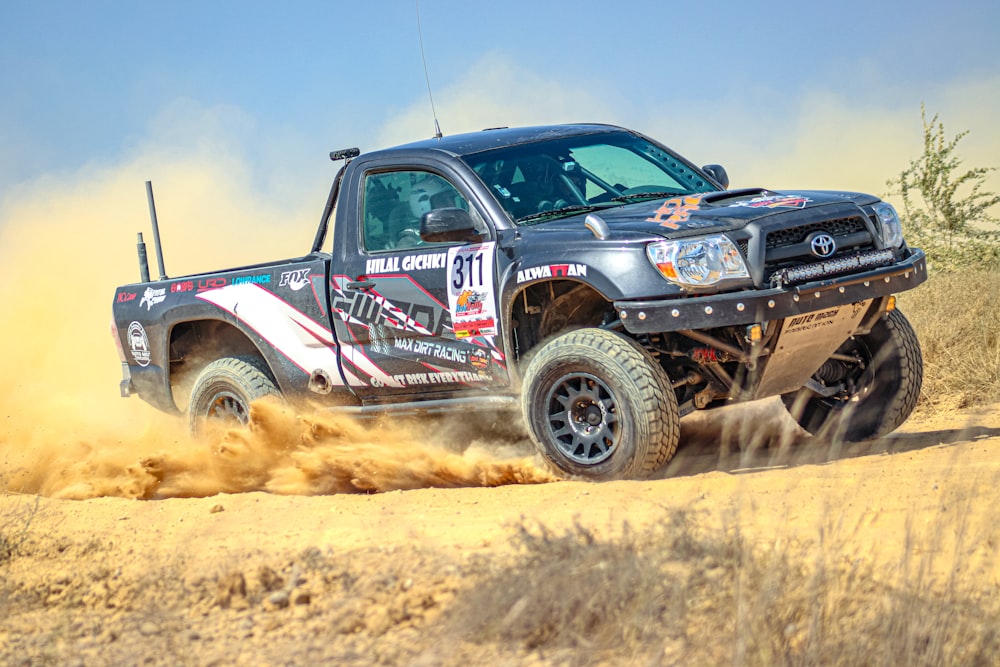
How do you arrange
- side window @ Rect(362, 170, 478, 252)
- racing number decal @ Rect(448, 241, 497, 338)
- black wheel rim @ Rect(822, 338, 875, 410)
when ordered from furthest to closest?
side window @ Rect(362, 170, 478, 252)
black wheel rim @ Rect(822, 338, 875, 410)
racing number decal @ Rect(448, 241, 497, 338)

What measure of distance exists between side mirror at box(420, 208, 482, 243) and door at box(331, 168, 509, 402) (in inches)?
9.3

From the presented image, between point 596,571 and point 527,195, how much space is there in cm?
316

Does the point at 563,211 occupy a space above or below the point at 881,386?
A: above

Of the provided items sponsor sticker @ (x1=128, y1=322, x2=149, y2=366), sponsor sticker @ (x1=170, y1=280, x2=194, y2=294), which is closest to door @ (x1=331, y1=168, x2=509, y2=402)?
sponsor sticker @ (x1=170, y1=280, x2=194, y2=294)

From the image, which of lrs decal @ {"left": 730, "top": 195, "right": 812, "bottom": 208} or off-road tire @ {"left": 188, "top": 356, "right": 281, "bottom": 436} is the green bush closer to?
lrs decal @ {"left": 730, "top": 195, "right": 812, "bottom": 208}

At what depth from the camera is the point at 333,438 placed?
681cm

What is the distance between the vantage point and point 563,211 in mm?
6145

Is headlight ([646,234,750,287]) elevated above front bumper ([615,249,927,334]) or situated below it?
above

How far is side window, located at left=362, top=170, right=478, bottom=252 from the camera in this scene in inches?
255

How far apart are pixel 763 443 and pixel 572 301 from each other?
5.48ft

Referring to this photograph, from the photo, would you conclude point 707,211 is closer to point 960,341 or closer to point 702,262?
point 702,262

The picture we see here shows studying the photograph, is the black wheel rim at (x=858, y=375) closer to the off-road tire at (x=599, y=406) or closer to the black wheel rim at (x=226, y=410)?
the off-road tire at (x=599, y=406)

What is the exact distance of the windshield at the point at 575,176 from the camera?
245 inches

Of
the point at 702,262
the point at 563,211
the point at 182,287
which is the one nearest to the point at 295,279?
the point at 182,287
